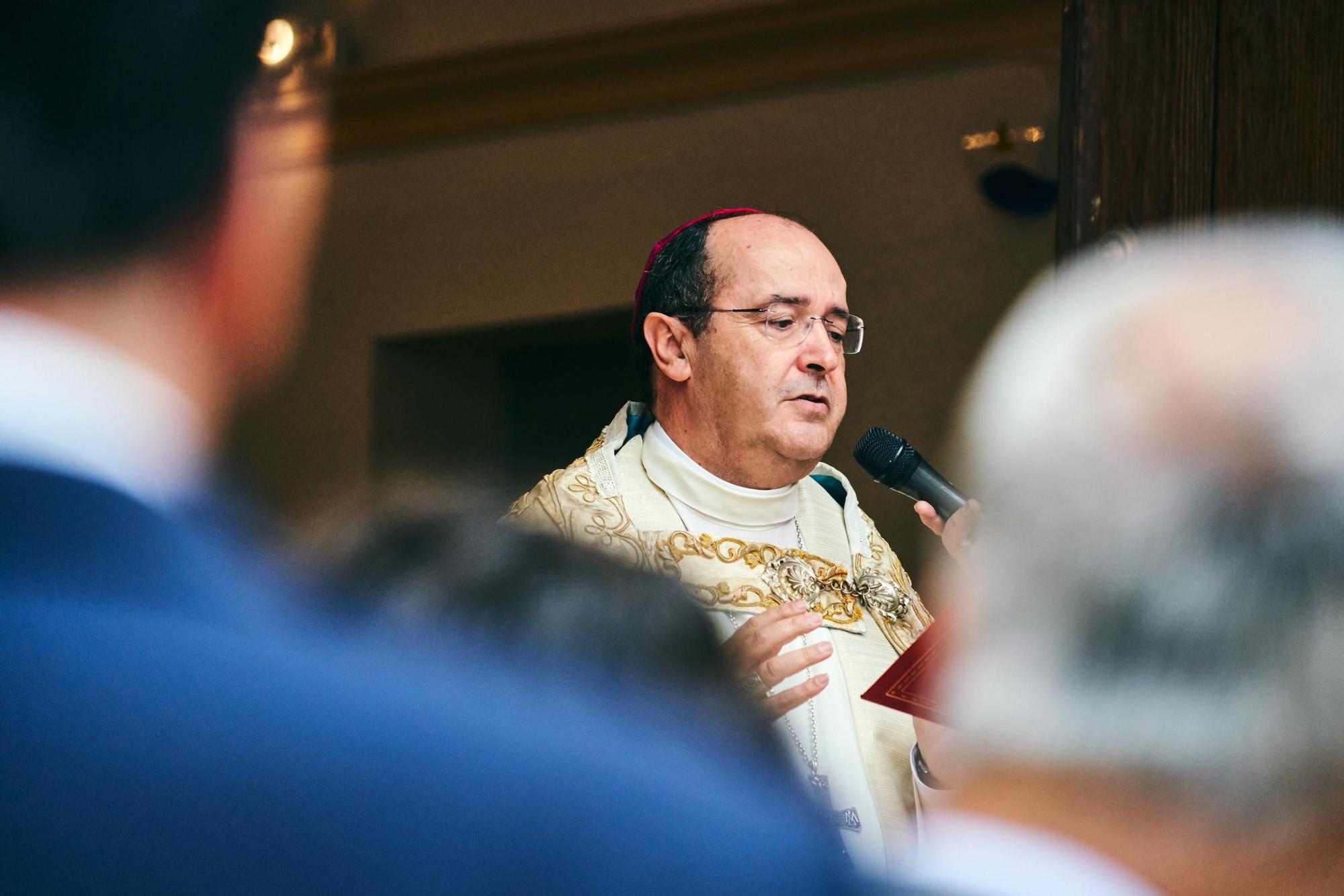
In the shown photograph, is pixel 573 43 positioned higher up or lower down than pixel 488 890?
higher up

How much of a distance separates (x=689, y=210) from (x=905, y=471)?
0.73m

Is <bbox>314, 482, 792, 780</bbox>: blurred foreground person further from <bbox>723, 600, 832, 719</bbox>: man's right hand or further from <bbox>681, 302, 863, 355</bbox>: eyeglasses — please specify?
<bbox>681, 302, 863, 355</bbox>: eyeglasses

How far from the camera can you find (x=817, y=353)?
250 cm

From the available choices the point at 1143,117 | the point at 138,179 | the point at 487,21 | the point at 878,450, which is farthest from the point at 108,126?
the point at 487,21

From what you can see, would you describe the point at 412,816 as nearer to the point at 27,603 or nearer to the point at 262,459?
the point at 27,603

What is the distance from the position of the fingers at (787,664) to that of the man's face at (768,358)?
611mm

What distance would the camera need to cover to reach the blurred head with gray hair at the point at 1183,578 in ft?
2.81

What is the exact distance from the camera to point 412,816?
604 millimetres

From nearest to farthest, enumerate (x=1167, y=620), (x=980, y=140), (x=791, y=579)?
(x=1167, y=620)
(x=791, y=579)
(x=980, y=140)

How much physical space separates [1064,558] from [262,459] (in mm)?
1707

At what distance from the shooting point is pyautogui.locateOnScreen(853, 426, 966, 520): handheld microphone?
2037 millimetres

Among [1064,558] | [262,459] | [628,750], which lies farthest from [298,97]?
[628,750]

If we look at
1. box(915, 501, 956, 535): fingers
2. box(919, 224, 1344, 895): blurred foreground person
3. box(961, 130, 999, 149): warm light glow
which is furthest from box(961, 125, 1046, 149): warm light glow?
box(919, 224, 1344, 895): blurred foreground person

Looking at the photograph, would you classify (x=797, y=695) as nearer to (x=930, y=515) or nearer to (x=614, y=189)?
(x=930, y=515)
